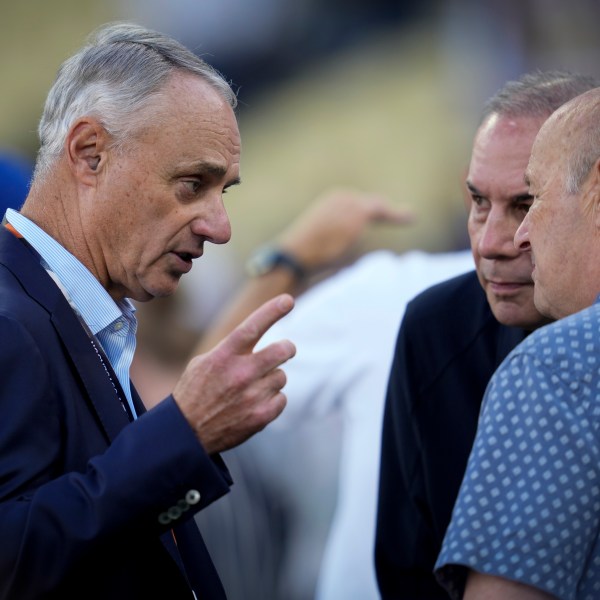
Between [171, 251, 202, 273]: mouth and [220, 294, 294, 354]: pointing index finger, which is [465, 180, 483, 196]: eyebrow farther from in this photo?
[220, 294, 294, 354]: pointing index finger

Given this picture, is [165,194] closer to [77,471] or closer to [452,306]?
[77,471]

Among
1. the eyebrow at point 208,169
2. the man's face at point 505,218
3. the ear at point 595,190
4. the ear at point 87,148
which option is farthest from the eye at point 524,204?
the ear at point 87,148

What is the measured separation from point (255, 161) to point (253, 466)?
264 centimetres

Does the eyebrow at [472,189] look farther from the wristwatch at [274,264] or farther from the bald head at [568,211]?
the wristwatch at [274,264]

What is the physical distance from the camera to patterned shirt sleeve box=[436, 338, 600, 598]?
4.79ft

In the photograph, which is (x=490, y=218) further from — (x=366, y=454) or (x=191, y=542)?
(x=366, y=454)

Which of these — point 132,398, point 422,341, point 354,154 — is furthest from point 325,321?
point 354,154

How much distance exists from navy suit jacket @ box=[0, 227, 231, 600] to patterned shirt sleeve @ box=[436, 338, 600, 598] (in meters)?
0.40

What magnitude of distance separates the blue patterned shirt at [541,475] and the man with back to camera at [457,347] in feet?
2.86

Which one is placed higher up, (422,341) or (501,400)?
(501,400)

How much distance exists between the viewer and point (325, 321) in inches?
150

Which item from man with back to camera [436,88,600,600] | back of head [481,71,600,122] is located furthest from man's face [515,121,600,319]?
back of head [481,71,600,122]

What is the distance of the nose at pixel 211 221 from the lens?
1914 millimetres

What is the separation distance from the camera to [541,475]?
4.83 ft
